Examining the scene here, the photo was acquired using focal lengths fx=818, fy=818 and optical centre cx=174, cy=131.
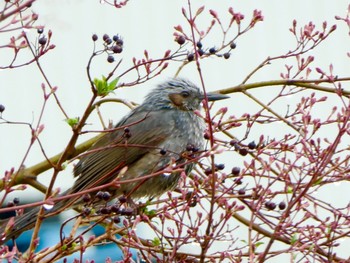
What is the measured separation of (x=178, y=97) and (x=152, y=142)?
19.1 inches

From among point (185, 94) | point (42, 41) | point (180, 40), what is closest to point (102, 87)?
point (42, 41)

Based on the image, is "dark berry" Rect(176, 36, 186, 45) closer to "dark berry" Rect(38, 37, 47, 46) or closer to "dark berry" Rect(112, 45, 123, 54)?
"dark berry" Rect(112, 45, 123, 54)

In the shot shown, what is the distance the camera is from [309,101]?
4.08 metres

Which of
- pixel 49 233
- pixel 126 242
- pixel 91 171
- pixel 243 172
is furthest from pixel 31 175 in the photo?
pixel 49 233

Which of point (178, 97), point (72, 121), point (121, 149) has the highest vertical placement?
point (178, 97)

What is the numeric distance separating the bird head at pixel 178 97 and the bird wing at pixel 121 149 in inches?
4.0

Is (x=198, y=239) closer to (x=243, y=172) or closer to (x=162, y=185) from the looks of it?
(x=243, y=172)

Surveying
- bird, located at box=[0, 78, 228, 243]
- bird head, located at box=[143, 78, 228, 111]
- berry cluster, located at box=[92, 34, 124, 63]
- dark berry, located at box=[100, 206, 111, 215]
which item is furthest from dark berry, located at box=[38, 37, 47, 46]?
bird head, located at box=[143, 78, 228, 111]

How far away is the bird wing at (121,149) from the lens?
490 cm

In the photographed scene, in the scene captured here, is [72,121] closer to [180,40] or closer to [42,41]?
[42,41]

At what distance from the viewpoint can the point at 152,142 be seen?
17.2 feet

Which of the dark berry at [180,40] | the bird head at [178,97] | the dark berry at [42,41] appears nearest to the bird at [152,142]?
the bird head at [178,97]

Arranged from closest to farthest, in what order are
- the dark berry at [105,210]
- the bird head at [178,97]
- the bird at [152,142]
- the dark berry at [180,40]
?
the dark berry at [105,210], the dark berry at [180,40], the bird at [152,142], the bird head at [178,97]

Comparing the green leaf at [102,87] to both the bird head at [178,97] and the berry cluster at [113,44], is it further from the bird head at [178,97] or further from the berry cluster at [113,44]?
the bird head at [178,97]
